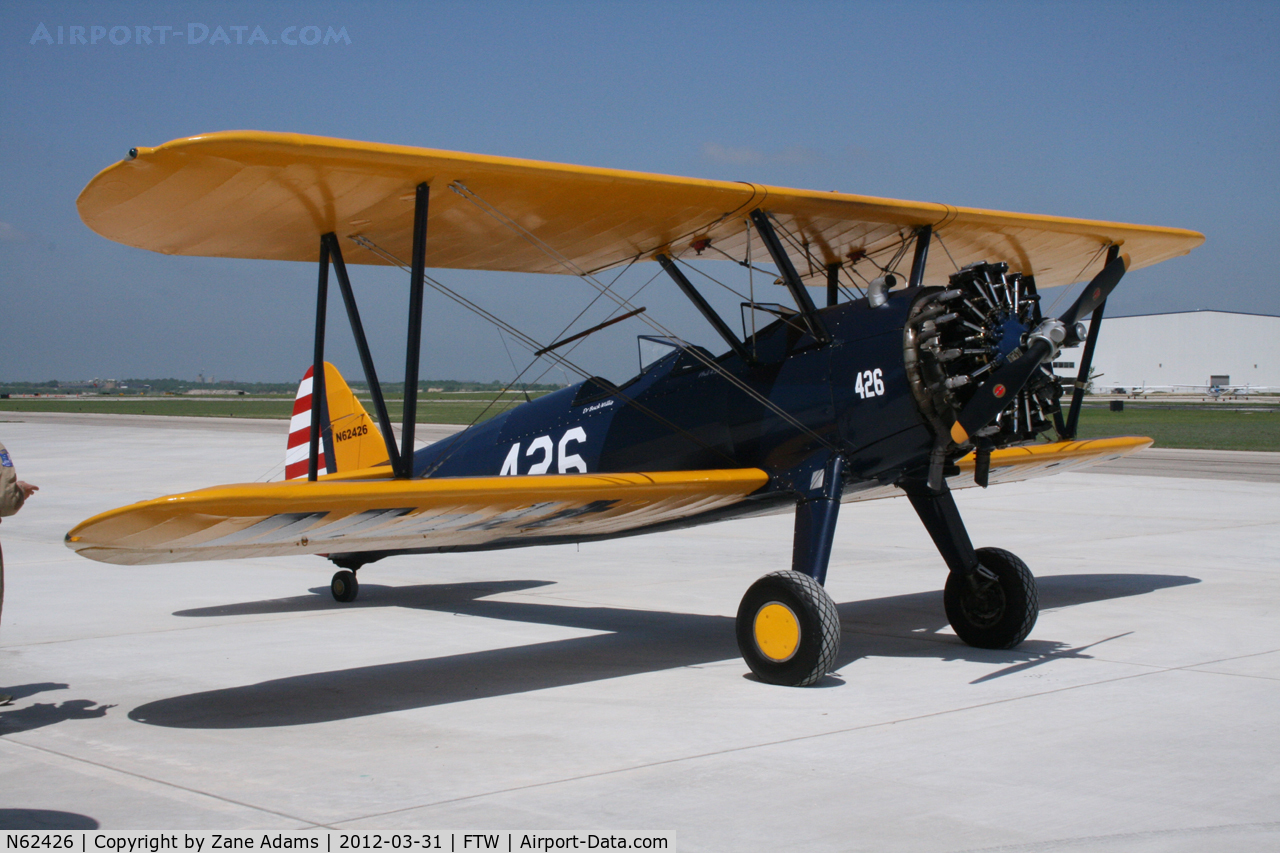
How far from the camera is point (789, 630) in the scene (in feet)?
19.6

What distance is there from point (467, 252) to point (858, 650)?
3.75 metres

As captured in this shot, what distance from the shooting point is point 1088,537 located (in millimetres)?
13039

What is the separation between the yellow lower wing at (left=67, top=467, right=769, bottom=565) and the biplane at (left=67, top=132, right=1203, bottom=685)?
17 millimetres

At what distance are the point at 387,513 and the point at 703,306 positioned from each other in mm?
2798

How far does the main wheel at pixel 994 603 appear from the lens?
692 cm

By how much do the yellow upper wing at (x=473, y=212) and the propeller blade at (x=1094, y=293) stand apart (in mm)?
1061

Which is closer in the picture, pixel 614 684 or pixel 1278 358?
pixel 614 684

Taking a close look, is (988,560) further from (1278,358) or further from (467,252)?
(1278,358)

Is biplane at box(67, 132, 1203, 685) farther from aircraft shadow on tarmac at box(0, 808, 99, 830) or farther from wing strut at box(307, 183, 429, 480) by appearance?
aircraft shadow on tarmac at box(0, 808, 99, 830)

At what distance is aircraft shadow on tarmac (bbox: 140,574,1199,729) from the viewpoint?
18.4ft

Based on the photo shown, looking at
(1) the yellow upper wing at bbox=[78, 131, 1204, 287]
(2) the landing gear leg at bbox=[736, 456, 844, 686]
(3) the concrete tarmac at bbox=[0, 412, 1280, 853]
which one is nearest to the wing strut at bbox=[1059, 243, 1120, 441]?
(1) the yellow upper wing at bbox=[78, 131, 1204, 287]

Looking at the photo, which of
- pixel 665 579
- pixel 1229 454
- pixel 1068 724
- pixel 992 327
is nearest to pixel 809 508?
pixel 992 327

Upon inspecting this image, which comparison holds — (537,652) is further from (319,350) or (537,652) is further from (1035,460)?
(1035,460)

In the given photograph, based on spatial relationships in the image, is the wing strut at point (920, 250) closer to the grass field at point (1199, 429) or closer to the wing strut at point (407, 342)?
the wing strut at point (407, 342)
